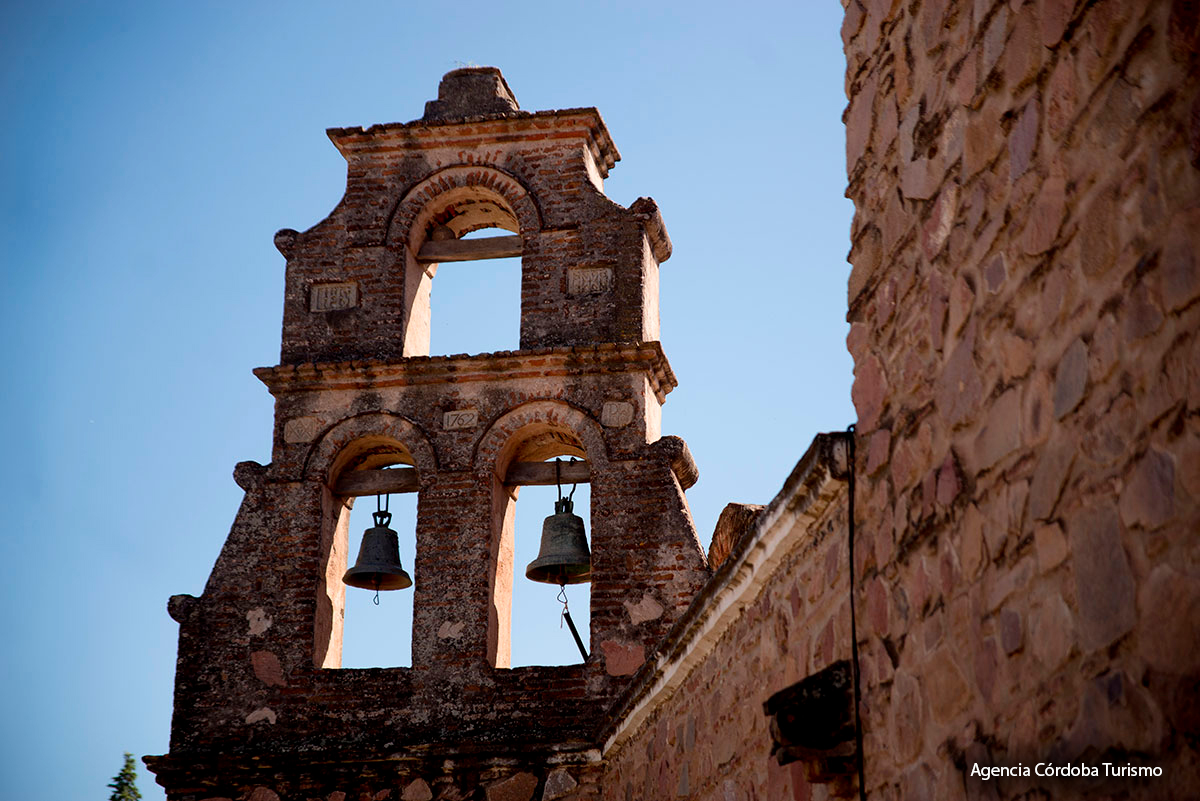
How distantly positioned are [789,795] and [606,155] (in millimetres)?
6933

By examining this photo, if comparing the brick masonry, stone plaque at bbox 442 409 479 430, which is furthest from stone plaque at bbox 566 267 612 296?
the brick masonry

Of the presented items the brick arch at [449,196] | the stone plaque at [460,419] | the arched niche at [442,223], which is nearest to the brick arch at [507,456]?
the stone plaque at [460,419]

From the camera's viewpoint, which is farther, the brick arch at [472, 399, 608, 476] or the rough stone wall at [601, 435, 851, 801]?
the brick arch at [472, 399, 608, 476]

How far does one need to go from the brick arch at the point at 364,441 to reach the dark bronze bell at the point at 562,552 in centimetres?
86

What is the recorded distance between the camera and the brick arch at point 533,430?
898 centimetres

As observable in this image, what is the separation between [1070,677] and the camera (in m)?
2.24

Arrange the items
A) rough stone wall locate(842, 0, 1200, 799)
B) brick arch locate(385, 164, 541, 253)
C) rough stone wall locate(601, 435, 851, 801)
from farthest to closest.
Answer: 1. brick arch locate(385, 164, 541, 253)
2. rough stone wall locate(601, 435, 851, 801)
3. rough stone wall locate(842, 0, 1200, 799)

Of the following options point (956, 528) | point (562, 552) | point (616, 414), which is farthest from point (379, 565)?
point (956, 528)

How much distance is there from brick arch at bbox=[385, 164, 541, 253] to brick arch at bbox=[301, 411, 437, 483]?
1254 millimetres

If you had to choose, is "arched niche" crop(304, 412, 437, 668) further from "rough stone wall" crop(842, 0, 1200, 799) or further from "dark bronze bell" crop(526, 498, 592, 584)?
"rough stone wall" crop(842, 0, 1200, 799)

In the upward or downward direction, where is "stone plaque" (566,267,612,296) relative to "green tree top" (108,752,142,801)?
upward

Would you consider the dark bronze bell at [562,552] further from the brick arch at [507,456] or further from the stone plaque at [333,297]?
the stone plaque at [333,297]

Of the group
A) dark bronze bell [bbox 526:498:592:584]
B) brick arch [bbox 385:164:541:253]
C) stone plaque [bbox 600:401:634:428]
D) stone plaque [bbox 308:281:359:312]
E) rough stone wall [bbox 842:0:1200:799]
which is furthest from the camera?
brick arch [bbox 385:164:541:253]

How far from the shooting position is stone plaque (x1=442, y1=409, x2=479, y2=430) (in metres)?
9.18
